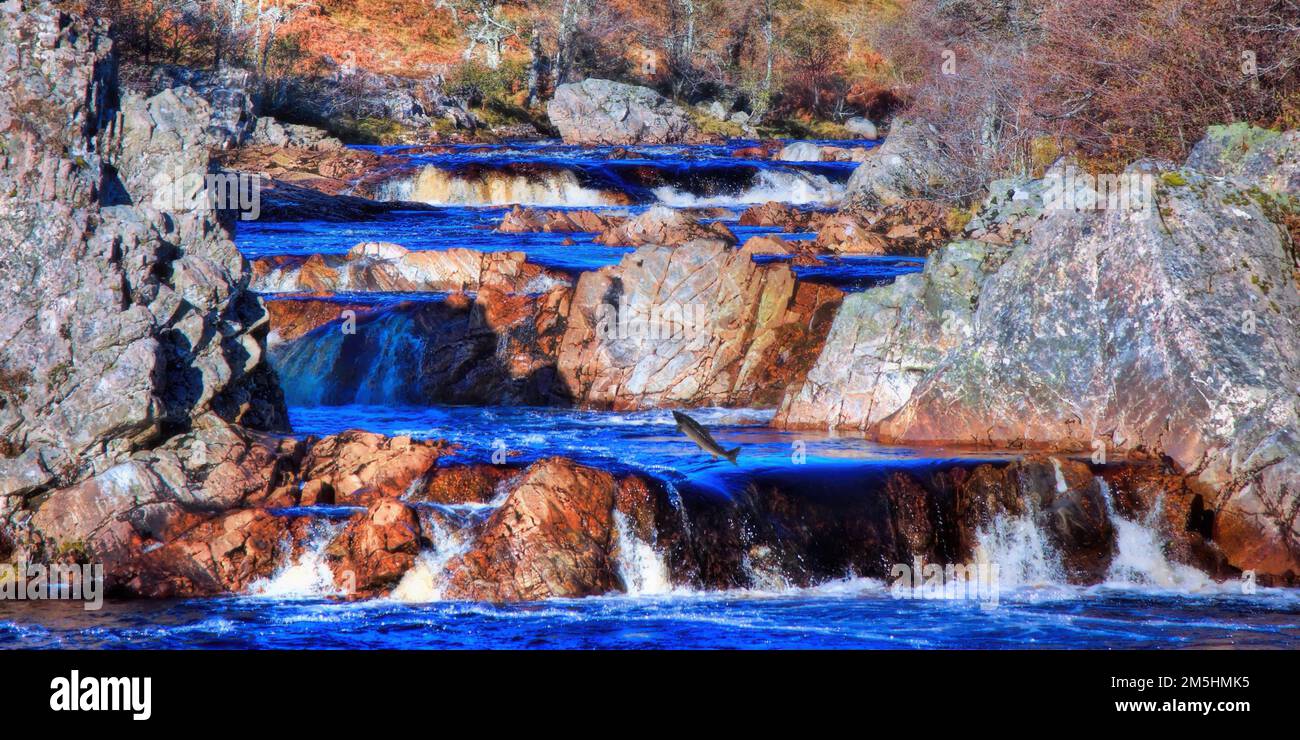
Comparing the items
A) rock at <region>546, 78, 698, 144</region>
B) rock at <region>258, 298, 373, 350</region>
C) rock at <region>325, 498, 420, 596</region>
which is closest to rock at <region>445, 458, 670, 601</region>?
rock at <region>325, 498, 420, 596</region>

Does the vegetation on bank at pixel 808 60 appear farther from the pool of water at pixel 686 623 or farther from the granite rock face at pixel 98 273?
the granite rock face at pixel 98 273

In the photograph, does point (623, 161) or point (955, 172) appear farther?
point (623, 161)

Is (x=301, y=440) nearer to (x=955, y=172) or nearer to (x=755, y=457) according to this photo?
(x=755, y=457)

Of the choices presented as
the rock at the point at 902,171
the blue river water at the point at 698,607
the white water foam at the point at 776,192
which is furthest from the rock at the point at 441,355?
the white water foam at the point at 776,192

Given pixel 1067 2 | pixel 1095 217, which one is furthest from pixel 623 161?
pixel 1095 217

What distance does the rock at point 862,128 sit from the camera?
53.4m

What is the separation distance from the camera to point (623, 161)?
40594mm

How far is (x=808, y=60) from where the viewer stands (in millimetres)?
62188

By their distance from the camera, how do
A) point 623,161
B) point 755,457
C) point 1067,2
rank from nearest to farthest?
point 755,457, point 1067,2, point 623,161

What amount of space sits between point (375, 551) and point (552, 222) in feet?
64.9

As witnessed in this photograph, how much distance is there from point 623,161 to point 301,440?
28.0 metres

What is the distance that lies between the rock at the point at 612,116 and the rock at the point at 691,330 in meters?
31.0

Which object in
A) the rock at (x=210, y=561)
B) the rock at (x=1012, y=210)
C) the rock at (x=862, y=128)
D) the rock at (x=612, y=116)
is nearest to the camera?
the rock at (x=210, y=561)

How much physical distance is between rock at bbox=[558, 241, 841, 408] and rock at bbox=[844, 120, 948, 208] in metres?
14.2
